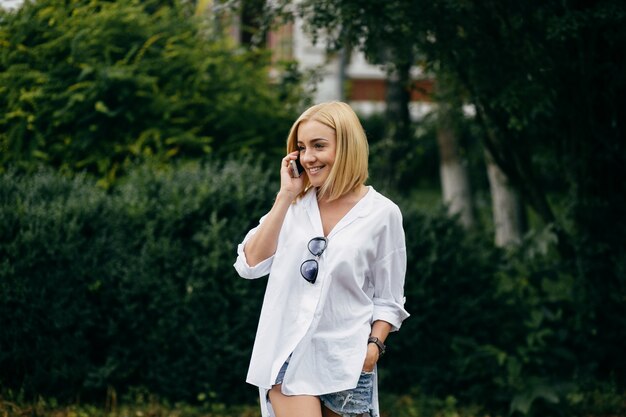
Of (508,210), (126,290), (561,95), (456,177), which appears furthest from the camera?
(456,177)

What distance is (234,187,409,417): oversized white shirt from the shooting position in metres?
3.46

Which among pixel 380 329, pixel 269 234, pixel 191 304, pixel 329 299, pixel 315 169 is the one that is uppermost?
pixel 315 169

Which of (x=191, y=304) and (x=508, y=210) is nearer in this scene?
(x=191, y=304)

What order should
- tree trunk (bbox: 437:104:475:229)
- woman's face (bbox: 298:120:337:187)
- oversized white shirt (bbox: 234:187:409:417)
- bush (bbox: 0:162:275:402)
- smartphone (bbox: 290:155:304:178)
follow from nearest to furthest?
oversized white shirt (bbox: 234:187:409:417)
woman's face (bbox: 298:120:337:187)
smartphone (bbox: 290:155:304:178)
bush (bbox: 0:162:275:402)
tree trunk (bbox: 437:104:475:229)

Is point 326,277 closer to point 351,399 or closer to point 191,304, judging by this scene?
point 351,399

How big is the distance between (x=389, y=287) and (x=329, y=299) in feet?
0.93

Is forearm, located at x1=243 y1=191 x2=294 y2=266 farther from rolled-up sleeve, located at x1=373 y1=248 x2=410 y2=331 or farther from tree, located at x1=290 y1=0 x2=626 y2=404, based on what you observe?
tree, located at x1=290 y1=0 x2=626 y2=404

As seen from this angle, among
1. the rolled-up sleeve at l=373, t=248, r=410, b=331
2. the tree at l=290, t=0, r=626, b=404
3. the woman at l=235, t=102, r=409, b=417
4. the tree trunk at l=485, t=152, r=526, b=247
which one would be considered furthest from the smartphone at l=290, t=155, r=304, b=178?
the tree trunk at l=485, t=152, r=526, b=247

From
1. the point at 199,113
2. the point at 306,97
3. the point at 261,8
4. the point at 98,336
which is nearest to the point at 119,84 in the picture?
the point at 199,113

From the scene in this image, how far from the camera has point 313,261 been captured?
11.5ft

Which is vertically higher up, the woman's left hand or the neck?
the neck

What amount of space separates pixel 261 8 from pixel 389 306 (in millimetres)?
4525

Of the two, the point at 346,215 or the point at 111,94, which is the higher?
the point at 111,94

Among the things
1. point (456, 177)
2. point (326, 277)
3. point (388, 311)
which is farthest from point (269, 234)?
point (456, 177)
